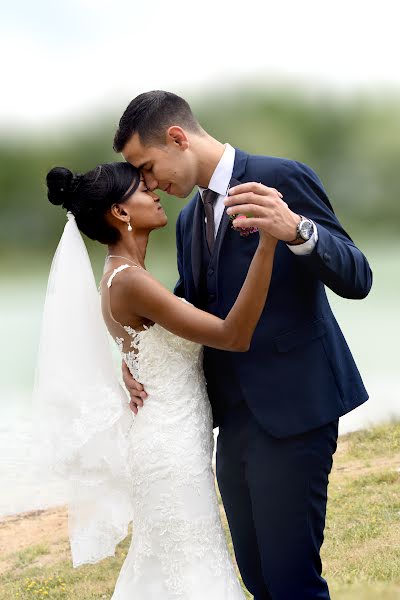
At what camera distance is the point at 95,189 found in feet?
11.5

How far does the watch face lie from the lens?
9.85 ft

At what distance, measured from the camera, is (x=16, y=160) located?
26.1 metres

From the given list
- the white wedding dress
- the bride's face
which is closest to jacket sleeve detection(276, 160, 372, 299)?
the bride's face

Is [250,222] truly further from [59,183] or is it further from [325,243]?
[59,183]

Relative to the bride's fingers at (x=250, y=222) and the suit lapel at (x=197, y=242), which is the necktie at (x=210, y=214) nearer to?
the suit lapel at (x=197, y=242)

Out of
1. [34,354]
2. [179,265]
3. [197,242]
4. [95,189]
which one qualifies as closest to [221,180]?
[197,242]

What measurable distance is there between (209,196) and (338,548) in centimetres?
296

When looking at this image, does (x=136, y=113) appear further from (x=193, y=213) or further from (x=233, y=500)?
(x=233, y=500)

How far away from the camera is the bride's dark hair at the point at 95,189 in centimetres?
351

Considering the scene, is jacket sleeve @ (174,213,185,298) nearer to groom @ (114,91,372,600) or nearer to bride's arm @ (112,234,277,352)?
groom @ (114,91,372,600)

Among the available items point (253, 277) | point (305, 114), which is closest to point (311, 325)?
point (253, 277)

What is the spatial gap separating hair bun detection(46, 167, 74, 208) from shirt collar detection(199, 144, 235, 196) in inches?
20.0

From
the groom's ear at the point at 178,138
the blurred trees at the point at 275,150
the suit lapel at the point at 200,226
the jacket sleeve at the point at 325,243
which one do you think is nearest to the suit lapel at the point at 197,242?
the suit lapel at the point at 200,226

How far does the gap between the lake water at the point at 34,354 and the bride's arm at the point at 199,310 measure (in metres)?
0.78
